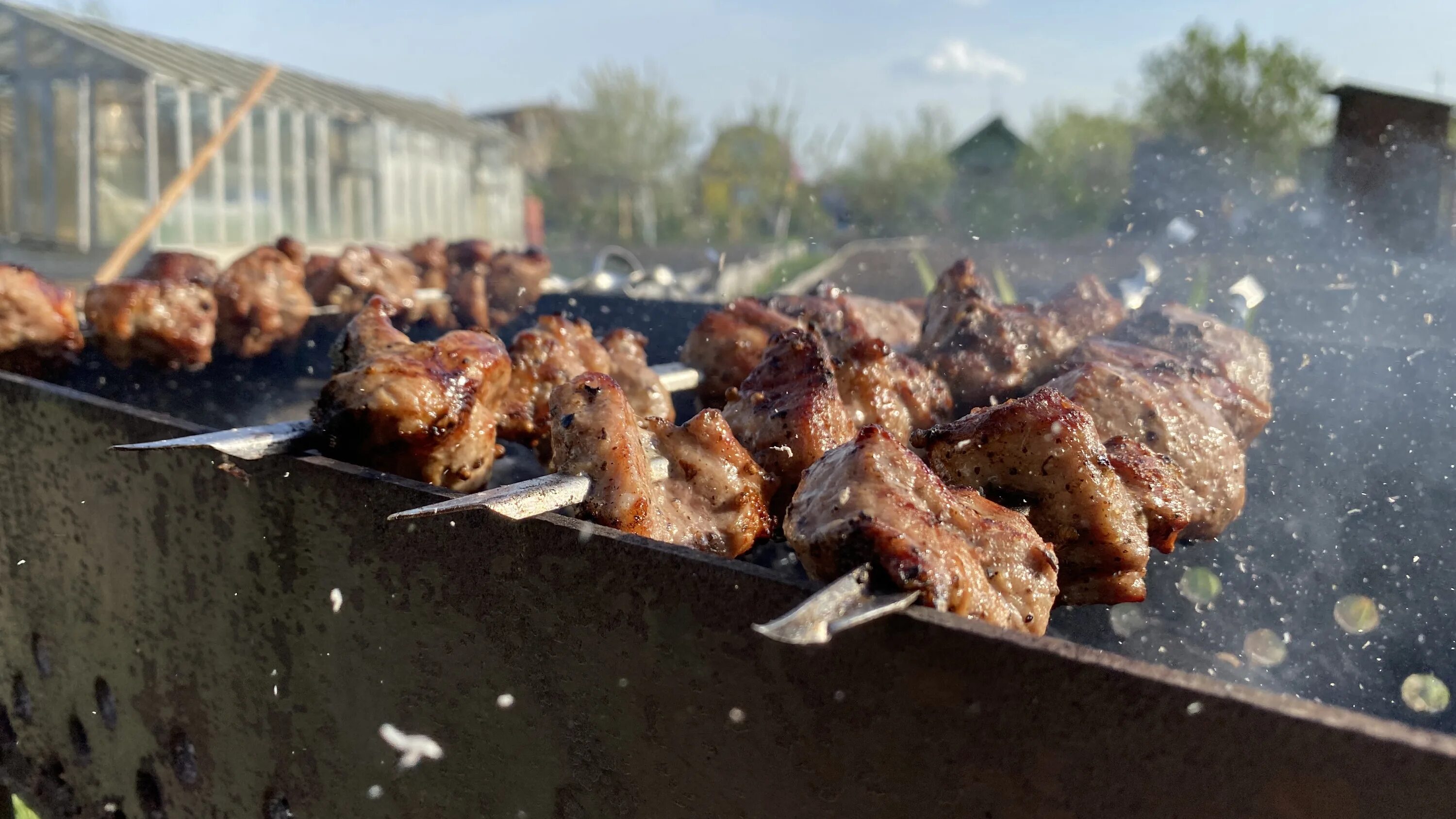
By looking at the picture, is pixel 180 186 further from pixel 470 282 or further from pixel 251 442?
pixel 251 442

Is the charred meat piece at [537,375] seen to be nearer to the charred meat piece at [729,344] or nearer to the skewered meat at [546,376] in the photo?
the skewered meat at [546,376]

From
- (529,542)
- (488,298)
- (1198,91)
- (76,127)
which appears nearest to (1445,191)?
(488,298)

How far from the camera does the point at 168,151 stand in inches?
621

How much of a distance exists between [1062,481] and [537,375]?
50.5 inches

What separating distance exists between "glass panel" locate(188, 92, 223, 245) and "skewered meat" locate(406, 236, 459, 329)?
43.7ft

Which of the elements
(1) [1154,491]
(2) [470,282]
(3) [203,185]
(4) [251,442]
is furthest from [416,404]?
(3) [203,185]

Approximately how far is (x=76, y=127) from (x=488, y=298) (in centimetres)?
1471

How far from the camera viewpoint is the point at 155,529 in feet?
5.98

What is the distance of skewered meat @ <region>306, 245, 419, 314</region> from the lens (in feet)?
13.5

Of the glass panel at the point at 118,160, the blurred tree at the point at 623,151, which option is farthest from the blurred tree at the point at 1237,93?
the glass panel at the point at 118,160

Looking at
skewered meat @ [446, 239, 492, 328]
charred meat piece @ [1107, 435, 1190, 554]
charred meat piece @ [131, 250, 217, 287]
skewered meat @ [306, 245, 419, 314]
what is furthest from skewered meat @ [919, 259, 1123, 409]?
charred meat piece @ [131, 250, 217, 287]

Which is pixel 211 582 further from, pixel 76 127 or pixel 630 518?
pixel 76 127

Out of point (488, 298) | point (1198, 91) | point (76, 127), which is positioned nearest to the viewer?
point (488, 298)

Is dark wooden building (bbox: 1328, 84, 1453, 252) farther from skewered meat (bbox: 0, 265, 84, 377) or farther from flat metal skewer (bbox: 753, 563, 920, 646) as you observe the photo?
skewered meat (bbox: 0, 265, 84, 377)
